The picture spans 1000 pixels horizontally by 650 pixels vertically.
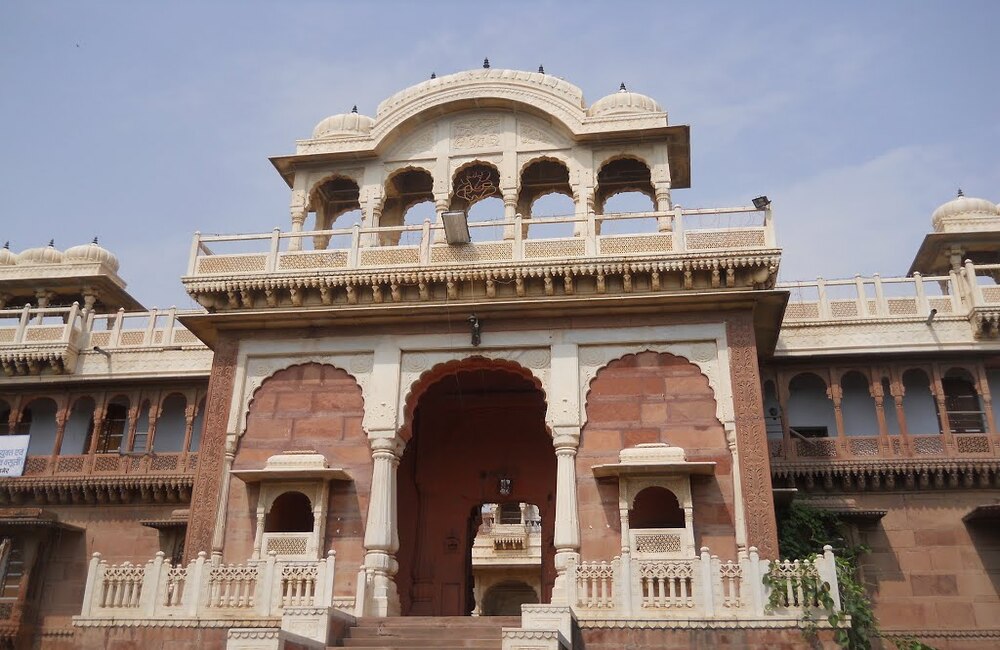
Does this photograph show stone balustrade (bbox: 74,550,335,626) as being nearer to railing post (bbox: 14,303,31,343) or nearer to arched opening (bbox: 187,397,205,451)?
arched opening (bbox: 187,397,205,451)

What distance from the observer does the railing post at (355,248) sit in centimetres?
1525

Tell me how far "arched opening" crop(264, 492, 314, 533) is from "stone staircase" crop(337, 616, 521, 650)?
120 inches

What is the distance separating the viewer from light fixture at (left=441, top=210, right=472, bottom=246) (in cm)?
1470

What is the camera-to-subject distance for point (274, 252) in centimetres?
1557

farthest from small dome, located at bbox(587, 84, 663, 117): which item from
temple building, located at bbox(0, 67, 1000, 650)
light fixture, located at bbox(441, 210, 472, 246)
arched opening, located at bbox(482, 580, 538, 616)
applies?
arched opening, located at bbox(482, 580, 538, 616)

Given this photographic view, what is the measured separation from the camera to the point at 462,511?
1783 cm

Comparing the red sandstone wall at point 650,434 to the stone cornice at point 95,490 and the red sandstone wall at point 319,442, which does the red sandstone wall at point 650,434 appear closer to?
the red sandstone wall at point 319,442

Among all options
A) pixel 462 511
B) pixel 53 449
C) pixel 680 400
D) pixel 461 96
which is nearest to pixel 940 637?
pixel 680 400

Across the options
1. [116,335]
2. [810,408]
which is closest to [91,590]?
[116,335]

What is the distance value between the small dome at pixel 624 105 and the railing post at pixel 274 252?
624 centimetres

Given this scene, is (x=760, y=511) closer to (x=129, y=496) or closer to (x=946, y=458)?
(x=946, y=458)

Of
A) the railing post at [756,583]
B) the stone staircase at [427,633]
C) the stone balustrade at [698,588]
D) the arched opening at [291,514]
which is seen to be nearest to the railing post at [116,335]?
the arched opening at [291,514]

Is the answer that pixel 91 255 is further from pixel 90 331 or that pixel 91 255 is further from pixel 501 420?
pixel 501 420

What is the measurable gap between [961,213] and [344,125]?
14552 mm
